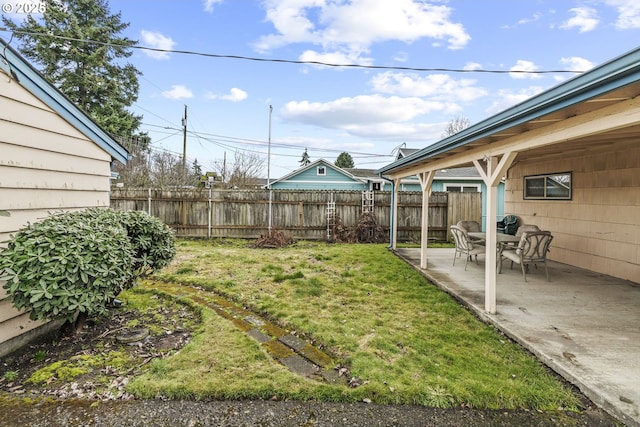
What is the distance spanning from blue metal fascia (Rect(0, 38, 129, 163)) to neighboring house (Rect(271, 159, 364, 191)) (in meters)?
15.3

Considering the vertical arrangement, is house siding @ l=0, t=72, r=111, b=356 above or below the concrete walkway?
above

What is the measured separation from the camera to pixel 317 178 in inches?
790

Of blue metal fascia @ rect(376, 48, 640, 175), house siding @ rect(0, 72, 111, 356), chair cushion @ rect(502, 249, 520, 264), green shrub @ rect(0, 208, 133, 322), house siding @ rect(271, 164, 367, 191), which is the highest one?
house siding @ rect(271, 164, 367, 191)

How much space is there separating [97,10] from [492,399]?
68.6ft

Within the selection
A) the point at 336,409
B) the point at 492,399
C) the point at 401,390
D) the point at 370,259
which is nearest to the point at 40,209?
the point at 336,409

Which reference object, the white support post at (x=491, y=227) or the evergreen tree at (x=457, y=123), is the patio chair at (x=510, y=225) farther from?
the evergreen tree at (x=457, y=123)

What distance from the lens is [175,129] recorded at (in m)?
20.1

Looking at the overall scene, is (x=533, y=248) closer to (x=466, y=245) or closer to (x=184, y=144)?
(x=466, y=245)

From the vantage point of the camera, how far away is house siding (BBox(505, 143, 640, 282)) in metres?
5.34

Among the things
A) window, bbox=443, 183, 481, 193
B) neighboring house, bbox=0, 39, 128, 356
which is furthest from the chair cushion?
window, bbox=443, 183, 481, 193

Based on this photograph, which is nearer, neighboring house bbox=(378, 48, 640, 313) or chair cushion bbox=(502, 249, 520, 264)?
neighboring house bbox=(378, 48, 640, 313)

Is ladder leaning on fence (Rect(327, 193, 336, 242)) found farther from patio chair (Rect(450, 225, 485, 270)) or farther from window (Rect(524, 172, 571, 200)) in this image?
window (Rect(524, 172, 571, 200))

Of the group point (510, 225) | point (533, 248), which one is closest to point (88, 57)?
point (510, 225)

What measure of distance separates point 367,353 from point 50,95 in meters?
4.22
